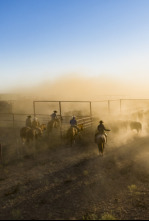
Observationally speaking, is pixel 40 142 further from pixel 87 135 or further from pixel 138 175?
pixel 138 175

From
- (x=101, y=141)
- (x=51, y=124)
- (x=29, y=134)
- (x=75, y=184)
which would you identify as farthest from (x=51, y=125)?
(x=75, y=184)

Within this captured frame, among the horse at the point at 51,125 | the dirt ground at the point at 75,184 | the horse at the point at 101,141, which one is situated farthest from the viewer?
the horse at the point at 51,125

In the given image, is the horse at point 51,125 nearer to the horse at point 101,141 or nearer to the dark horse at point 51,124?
the dark horse at point 51,124

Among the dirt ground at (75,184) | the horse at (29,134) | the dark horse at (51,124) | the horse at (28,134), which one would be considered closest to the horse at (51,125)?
the dark horse at (51,124)

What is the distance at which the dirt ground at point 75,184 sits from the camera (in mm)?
7180

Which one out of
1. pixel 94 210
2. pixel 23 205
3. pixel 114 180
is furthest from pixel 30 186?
pixel 114 180

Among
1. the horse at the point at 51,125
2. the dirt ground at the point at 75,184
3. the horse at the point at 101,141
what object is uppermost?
the horse at the point at 51,125

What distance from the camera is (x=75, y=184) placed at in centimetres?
934

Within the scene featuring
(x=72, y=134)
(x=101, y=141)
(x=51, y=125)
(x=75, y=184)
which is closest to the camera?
(x=75, y=184)

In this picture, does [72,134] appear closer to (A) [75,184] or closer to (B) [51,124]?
(B) [51,124]

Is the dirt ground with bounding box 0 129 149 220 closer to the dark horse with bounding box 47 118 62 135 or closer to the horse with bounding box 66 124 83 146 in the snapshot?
the horse with bounding box 66 124 83 146

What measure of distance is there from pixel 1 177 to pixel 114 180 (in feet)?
18.3

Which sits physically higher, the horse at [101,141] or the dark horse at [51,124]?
the dark horse at [51,124]

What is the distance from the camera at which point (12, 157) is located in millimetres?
13242
